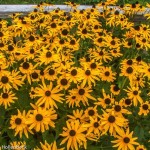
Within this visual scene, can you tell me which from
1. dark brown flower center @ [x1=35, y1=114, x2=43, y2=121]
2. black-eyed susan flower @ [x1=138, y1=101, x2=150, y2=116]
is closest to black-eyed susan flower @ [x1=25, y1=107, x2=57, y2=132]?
dark brown flower center @ [x1=35, y1=114, x2=43, y2=121]

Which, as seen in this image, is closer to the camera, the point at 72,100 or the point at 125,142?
the point at 125,142

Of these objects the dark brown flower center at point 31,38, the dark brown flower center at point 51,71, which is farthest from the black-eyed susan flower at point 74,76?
the dark brown flower center at point 31,38

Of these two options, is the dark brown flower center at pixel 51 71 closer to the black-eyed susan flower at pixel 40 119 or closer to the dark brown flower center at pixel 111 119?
the black-eyed susan flower at pixel 40 119

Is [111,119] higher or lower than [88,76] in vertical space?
lower

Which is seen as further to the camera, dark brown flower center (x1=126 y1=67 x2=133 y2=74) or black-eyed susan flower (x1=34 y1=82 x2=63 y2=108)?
dark brown flower center (x1=126 y1=67 x2=133 y2=74)

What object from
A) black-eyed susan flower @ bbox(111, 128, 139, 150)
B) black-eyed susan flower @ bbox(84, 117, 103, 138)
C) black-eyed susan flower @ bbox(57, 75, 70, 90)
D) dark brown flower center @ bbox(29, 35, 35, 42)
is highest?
dark brown flower center @ bbox(29, 35, 35, 42)

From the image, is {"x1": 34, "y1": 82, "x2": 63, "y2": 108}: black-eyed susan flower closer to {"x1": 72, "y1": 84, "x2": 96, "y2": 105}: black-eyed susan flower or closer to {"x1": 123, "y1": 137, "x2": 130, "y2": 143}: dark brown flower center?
{"x1": 72, "y1": 84, "x2": 96, "y2": 105}: black-eyed susan flower

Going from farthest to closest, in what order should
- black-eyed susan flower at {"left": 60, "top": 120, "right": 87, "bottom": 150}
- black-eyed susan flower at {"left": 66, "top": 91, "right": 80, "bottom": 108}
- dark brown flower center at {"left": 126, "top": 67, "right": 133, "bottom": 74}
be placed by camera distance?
1. dark brown flower center at {"left": 126, "top": 67, "right": 133, "bottom": 74}
2. black-eyed susan flower at {"left": 66, "top": 91, "right": 80, "bottom": 108}
3. black-eyed susan flower at {"left": 60, "top": 120, "right": 87, "bottom": 150}

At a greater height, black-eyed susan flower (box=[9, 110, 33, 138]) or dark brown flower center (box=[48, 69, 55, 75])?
dark brown flower center (box=[48, 69, 55, 75])

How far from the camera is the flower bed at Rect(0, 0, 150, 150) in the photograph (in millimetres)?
2199

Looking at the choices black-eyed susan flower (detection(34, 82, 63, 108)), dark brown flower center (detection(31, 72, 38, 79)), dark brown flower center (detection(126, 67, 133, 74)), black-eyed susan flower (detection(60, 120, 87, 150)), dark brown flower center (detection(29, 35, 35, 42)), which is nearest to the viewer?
black-eyed susan flower (detection(60, 120, 87, 150))

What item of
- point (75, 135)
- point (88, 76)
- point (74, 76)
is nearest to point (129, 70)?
point (88, 76)

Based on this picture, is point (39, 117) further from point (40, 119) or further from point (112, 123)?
→ point (112, 123)

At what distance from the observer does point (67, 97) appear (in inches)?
100
